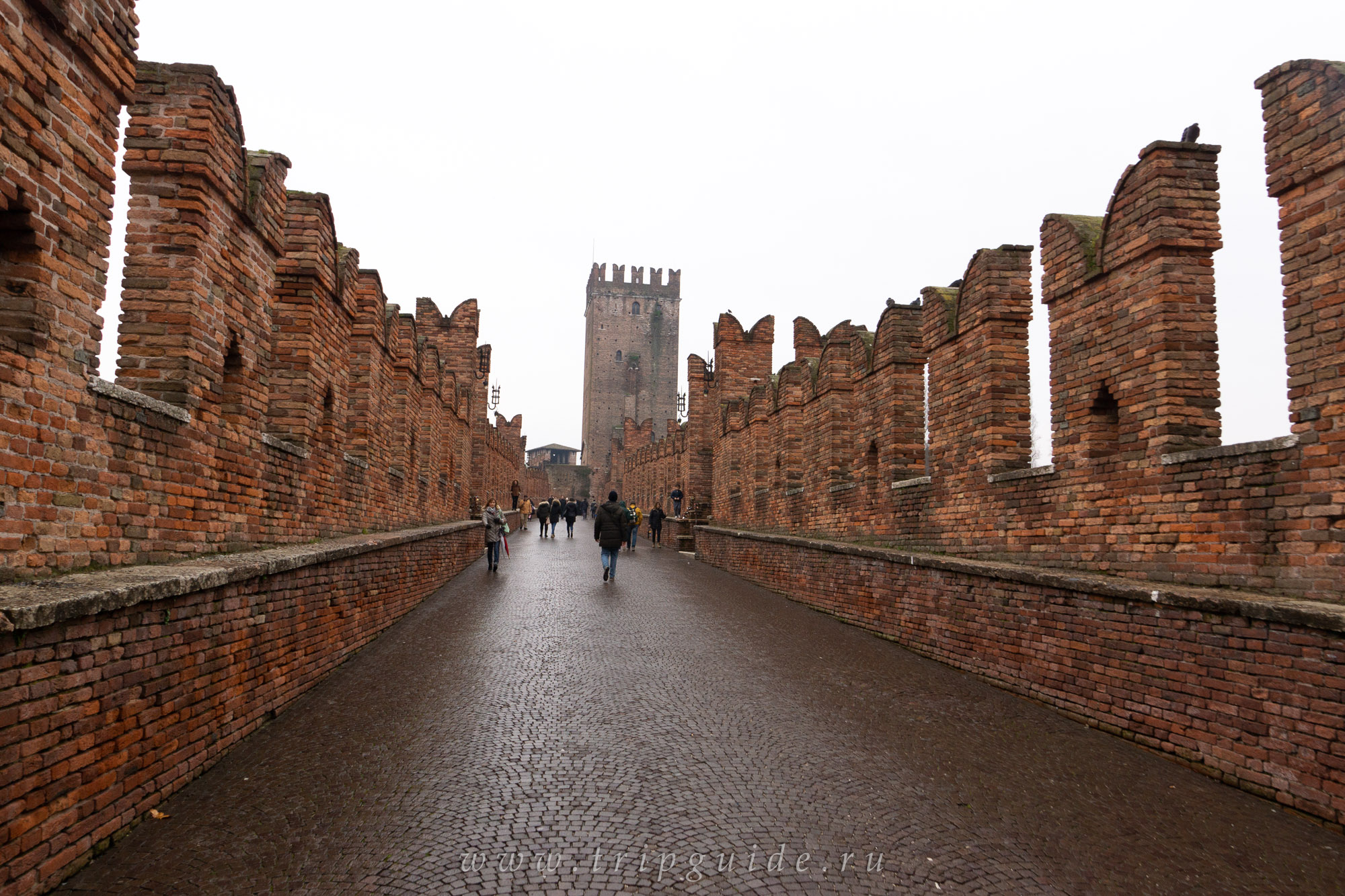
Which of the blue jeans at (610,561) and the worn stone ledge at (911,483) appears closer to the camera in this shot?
the worn stone ledge at (911,483)

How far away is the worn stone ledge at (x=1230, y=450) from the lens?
4.36 meters

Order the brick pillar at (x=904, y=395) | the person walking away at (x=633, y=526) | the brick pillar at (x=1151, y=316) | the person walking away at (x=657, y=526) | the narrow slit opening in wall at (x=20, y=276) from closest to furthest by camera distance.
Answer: the narrow slit opening in wall at (x=20, y=276)
the brick pillar at (x=1151, y=316)
the brick pillar at (x=904, y=395)
the person walking away at (x=633, y=526)
the person walking away at (x=657, y=526)

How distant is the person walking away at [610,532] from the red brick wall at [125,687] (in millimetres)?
7972

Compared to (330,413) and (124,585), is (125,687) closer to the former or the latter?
(124,585)

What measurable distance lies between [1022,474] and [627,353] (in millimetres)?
69507

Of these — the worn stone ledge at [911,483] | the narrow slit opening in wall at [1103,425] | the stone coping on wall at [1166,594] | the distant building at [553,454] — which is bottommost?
the stone coping on wall at [1166,594]

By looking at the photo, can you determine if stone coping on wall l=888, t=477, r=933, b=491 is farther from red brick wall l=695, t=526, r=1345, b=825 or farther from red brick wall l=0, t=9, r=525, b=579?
red brick wall l=0, t=9, r=525, b=579

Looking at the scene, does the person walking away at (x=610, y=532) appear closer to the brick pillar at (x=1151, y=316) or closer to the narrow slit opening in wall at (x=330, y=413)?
the narrow slit opening in wall at (x=330, y=413)

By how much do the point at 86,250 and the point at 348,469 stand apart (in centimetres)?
543

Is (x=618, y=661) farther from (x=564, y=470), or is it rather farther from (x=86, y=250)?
(x=564, y=470)

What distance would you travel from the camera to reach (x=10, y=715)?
8.52ft

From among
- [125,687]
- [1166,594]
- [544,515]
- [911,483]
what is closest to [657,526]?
[544,515]

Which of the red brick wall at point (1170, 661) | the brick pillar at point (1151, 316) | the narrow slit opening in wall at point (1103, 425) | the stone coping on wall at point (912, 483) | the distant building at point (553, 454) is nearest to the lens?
the red brick wall at point (1170, 661)

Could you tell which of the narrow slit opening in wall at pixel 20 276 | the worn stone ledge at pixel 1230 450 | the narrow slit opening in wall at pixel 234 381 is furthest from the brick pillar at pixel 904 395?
the narrow slit opening in wall at pixel 20 276
